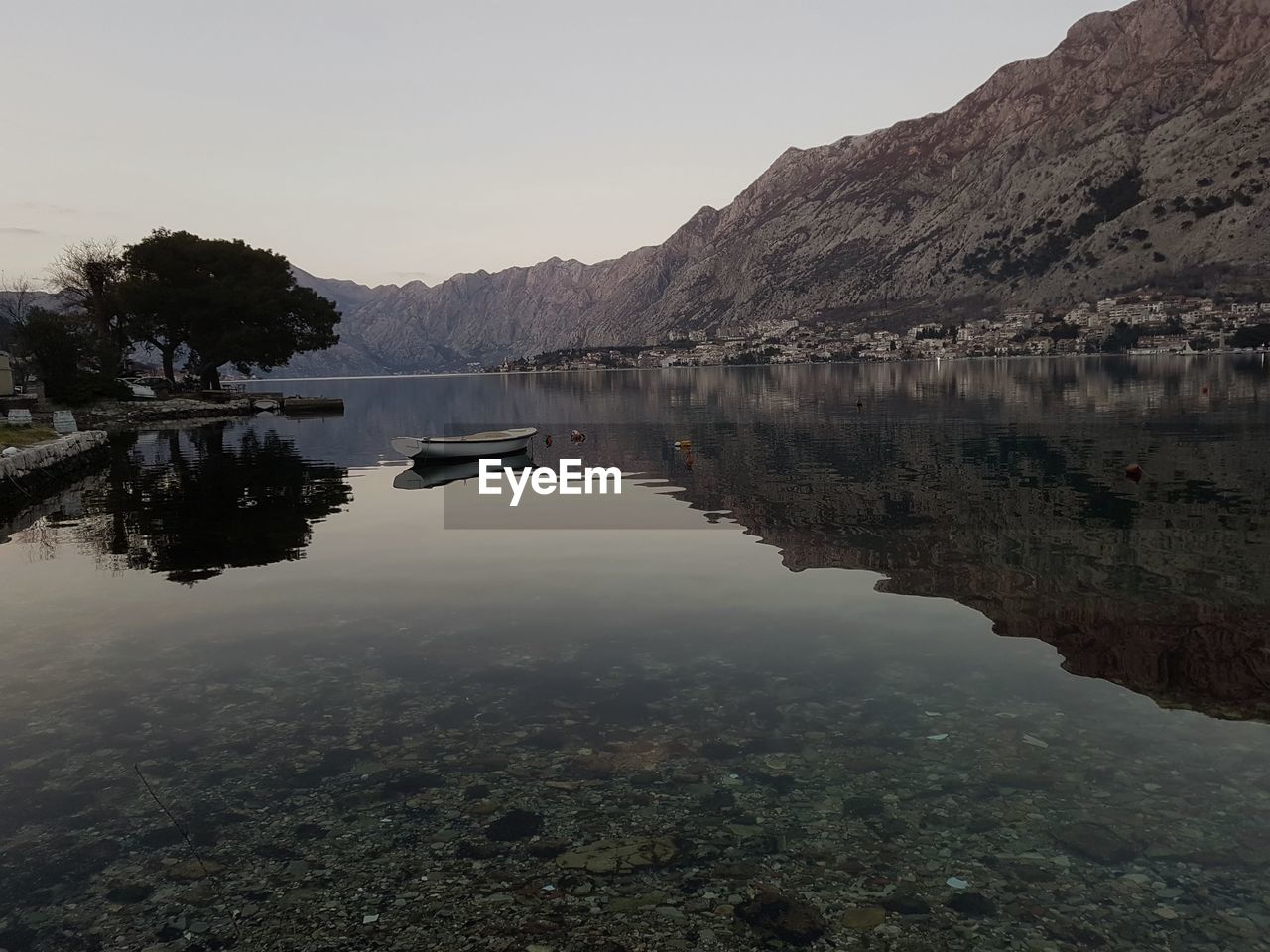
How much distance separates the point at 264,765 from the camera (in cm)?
1144

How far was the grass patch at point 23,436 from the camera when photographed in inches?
1875

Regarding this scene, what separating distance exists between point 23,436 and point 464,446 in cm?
2843

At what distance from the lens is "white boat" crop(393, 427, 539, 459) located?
1928 inches

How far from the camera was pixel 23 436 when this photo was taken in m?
51.8

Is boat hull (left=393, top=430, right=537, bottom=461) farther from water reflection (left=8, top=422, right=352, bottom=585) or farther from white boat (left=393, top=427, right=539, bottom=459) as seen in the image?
water reflection (left=8, top=422, right=352, bottom=585)

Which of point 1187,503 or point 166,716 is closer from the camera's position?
point 166,716

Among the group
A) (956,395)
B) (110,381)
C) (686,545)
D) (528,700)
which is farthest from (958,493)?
(110,381)

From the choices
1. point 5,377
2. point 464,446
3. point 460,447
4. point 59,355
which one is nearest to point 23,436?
point 460,447

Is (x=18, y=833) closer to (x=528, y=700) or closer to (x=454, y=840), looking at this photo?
(x=454, y=840)

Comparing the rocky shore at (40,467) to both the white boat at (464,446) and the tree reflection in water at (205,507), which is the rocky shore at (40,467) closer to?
the tree reflection in water at (205,507)

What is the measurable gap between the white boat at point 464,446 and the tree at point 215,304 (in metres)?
68.2

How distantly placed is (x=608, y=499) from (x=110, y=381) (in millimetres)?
79972

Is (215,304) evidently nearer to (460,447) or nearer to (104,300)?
(104,300)

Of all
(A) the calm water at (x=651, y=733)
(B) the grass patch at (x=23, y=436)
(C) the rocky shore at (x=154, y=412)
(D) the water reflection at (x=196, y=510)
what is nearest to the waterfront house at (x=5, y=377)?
(C) the rocky shore at (x=154, y=412)
